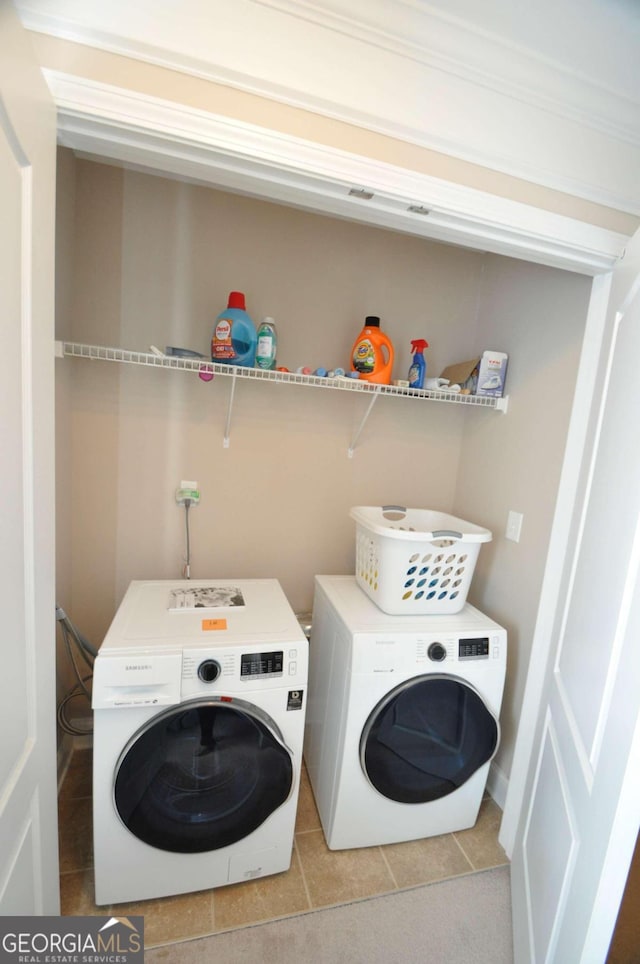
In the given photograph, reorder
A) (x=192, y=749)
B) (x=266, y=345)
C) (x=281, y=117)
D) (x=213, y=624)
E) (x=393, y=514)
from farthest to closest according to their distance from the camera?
1. (x=393, y=514)
2. (x=266, y=345)
3. (x=213, y=624)
4. (x=192, y=749)
5. (x=281, y=117)

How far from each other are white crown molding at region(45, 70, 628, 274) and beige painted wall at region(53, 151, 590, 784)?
42 cm

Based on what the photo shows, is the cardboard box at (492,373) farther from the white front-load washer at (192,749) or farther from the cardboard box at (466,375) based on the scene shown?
the white front-load washer at (192,749)

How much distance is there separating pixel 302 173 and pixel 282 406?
3.39 feet

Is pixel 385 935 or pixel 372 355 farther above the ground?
pixel 372 355

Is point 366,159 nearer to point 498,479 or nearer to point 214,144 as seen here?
point 214,144

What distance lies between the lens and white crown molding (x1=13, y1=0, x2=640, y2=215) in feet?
3.04

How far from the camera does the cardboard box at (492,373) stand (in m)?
1.86

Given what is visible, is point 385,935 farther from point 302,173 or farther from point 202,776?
point 302,173

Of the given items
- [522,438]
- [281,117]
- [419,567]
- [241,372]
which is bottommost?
[419,567]

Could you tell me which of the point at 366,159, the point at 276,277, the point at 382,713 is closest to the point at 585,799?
the point at 382,713

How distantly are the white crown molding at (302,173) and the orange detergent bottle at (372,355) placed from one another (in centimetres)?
55

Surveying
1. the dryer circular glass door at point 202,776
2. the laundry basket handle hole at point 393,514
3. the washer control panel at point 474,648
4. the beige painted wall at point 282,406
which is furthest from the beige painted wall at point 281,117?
the dryer circular glass door at point 202,776

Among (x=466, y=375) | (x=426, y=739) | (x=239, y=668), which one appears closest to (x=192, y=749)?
(x=239, y=668)

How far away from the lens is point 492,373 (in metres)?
1.87
